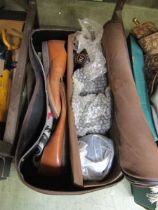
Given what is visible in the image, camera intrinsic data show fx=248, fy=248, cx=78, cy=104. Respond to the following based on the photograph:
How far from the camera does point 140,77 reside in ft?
3.59

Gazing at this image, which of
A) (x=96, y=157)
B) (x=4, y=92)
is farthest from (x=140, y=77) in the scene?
(x=4, y=92)

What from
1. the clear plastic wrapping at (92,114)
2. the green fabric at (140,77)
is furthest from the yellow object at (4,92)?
the green fabric at (140,77)

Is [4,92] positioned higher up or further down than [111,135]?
higher up

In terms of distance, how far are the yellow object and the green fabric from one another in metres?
0.58

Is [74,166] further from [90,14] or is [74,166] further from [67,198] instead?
[90,14]

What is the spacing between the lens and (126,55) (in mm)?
1022

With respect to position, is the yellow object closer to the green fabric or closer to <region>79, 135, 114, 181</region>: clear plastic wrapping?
<region>79, 135, 114, 181</region>: clear plastic wrapping

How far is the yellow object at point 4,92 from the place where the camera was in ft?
3.63

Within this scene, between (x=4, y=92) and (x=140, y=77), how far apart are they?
62 centimetres

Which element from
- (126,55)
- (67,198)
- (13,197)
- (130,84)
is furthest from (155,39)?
(13,197)

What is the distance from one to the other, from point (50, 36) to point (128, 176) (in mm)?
744

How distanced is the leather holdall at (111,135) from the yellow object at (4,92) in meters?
0.20

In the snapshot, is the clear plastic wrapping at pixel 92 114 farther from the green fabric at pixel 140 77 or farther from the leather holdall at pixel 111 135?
the green fabric at pixel 140 77

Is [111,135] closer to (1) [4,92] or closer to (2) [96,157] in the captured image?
(2) [96,157]
